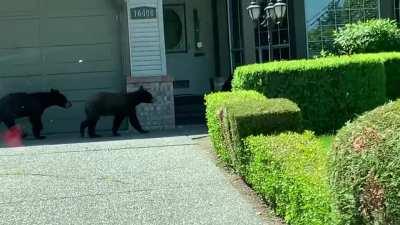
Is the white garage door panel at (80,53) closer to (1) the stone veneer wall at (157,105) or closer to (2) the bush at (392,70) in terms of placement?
(1) the stone veneer wall at (157,105)

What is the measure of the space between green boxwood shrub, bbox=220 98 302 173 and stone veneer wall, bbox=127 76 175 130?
6.56 meters

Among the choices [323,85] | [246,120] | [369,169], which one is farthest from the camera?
[323,85]

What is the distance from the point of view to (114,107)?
Result: 14.1m

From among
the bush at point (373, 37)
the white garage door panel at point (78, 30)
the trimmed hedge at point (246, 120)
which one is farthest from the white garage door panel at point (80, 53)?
the trimmed hedge at point (246, 120)

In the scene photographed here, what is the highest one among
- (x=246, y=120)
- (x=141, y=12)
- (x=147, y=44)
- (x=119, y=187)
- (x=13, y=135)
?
(x=141, y=12)

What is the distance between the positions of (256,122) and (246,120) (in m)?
0.12

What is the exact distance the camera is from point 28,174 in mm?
9555

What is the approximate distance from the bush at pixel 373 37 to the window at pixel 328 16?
48.4 inches

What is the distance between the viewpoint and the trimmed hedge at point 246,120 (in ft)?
26.6

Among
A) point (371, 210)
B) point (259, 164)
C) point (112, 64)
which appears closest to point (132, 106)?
point (112, 64)

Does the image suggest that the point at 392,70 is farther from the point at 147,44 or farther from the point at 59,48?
the point at 59,48

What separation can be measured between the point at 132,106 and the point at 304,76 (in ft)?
12.7

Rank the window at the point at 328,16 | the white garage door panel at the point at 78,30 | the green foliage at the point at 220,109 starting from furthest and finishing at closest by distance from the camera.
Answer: the window at the point at 328,16 < the white garage door panel at the point at 78,30 < the green foliage at the point at 220,109

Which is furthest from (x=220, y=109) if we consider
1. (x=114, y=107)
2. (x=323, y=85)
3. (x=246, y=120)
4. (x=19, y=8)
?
(x=19, y=8)
